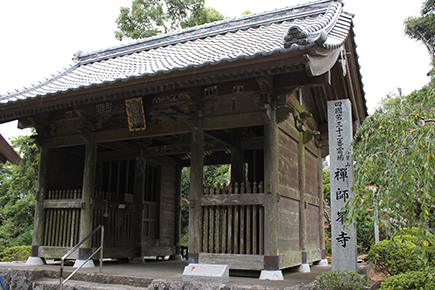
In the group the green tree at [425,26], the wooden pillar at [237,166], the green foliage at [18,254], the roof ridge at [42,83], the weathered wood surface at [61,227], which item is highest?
the green tree at [425,26]

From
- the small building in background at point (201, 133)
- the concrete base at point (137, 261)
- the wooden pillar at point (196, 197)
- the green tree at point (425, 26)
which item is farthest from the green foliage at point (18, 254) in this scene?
the green tree at point (425, 26)

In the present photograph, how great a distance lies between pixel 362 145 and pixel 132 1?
84.1ft

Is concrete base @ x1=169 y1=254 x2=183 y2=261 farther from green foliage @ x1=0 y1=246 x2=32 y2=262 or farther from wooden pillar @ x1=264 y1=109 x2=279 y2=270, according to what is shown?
green foliage @ x1=0 y1=246 x2=32 y2=262

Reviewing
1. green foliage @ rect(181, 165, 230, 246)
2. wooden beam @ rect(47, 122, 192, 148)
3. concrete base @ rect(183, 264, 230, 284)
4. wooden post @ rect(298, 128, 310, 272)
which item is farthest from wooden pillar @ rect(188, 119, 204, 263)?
green foliage @ rect(181, 165, 230, 246)

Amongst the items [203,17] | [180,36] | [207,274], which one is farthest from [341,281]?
[203,17]

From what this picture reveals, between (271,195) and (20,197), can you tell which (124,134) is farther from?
(20,197)

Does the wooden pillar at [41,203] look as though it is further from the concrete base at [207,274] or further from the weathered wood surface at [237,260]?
the concrete base at [207,274]

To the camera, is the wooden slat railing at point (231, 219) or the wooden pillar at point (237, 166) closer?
the wooden slat railing at point (231, 219)

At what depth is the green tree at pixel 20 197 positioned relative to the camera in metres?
15.5

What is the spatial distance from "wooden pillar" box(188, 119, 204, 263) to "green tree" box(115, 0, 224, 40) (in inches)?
784

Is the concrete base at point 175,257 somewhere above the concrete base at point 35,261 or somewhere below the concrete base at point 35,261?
below

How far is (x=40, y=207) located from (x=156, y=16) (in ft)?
65.4

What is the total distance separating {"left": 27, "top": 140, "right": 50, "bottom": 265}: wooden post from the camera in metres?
8.91

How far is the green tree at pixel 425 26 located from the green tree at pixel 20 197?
93.1 ft
